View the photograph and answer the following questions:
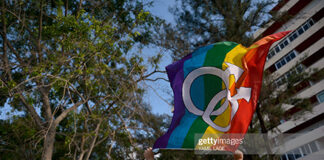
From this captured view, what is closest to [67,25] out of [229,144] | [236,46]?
[236,46]

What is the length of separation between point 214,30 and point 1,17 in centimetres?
710

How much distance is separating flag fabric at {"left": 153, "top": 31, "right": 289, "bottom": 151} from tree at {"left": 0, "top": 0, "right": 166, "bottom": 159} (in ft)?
7.57

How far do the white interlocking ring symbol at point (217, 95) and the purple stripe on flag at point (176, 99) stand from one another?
8 cm

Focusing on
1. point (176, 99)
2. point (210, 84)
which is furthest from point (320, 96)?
point (176, 99)

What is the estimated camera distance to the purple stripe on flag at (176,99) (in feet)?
10.4

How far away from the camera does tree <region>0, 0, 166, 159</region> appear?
541 centimetres

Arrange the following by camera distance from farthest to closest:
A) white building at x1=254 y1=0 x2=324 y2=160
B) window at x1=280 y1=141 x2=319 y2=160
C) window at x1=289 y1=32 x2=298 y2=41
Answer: window at x1=289 y1=32 x2=298 y2=41 → window at x1=280 y1=141 x2=319 y2=160 → white building at x1=254 y1=0 x2=324 y2=160

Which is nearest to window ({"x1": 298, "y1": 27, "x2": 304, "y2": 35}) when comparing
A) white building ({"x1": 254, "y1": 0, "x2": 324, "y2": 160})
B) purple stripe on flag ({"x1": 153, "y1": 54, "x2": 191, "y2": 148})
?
white building ({"x1": 254, "y1": 0, "x2": 324, "y2": 160})

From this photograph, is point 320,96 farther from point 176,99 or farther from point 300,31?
point 176,99

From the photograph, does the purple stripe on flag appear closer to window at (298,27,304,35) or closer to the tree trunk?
the tree trunk

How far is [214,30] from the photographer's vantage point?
9562mm

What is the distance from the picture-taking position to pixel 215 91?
11.3 feet

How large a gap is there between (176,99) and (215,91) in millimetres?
588

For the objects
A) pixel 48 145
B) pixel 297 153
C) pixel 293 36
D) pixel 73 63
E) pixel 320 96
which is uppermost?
pixel 293 36
